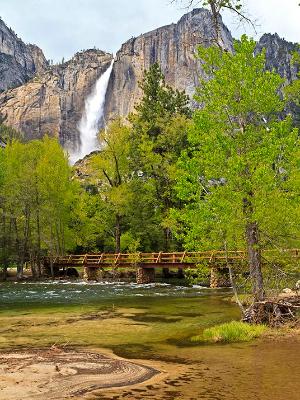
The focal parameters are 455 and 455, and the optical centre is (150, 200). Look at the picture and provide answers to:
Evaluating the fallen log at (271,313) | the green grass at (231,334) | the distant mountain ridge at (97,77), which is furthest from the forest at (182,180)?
the distant mountain ridge at (97,77)

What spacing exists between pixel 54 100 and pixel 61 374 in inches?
5827

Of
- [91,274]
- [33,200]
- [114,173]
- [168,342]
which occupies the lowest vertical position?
[168,342]

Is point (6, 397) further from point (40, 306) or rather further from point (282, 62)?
point (282, 62)

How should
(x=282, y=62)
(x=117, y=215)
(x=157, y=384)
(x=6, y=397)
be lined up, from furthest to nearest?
(x=282, y=62)
(x=117, y=215)
(x=157, y=384)
(x=6, y=397)

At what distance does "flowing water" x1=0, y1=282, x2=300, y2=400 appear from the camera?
7.59 m

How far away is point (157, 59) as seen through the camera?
143 metres

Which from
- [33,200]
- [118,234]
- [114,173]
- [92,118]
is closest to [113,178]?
[114,173]

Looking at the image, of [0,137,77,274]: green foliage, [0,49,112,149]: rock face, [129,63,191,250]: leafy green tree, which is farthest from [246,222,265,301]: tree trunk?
[0,49,112,149]: rock face

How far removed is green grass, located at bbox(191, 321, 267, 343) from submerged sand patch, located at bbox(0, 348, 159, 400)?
11.4ft

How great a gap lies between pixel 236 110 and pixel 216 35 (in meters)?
4.19

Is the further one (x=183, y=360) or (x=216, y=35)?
(x=216, y=35)

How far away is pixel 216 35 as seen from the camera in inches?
687

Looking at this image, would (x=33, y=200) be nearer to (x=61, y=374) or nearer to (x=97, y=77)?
(x=61, y=374)

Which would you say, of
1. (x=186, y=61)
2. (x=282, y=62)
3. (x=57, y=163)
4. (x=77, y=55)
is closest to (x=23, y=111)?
(x=77, y=55)
